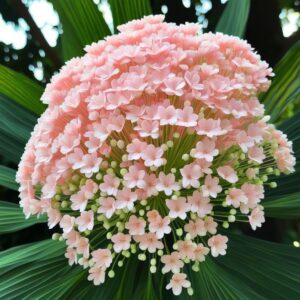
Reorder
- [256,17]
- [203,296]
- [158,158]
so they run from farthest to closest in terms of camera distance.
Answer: [256,17] → [203,296] → [158,158]

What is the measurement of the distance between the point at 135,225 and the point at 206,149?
16 centimetres

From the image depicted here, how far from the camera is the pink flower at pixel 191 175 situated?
28.1 inches

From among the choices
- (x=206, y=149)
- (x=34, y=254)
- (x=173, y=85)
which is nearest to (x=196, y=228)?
(x=206, y=149)

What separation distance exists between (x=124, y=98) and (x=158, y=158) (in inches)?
4.4

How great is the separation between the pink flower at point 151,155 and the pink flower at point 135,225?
0.30ft

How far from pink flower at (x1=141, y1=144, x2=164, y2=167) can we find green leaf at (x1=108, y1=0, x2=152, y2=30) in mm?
461

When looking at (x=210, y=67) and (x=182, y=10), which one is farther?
(x=182, y=10)

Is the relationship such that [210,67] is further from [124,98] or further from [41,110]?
[41,110]

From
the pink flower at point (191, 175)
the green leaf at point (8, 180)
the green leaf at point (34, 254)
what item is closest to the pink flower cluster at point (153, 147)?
the pink flower at point (191, 175)

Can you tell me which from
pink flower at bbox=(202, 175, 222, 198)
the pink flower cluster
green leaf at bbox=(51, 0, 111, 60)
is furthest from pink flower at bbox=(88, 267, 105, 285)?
green leaf at bbox=(51, 0, 111, 60)

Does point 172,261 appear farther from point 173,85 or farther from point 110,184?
point 173,85

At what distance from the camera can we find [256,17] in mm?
1587

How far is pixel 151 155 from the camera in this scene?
721 millimetres

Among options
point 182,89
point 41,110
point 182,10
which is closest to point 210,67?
point 182,89
